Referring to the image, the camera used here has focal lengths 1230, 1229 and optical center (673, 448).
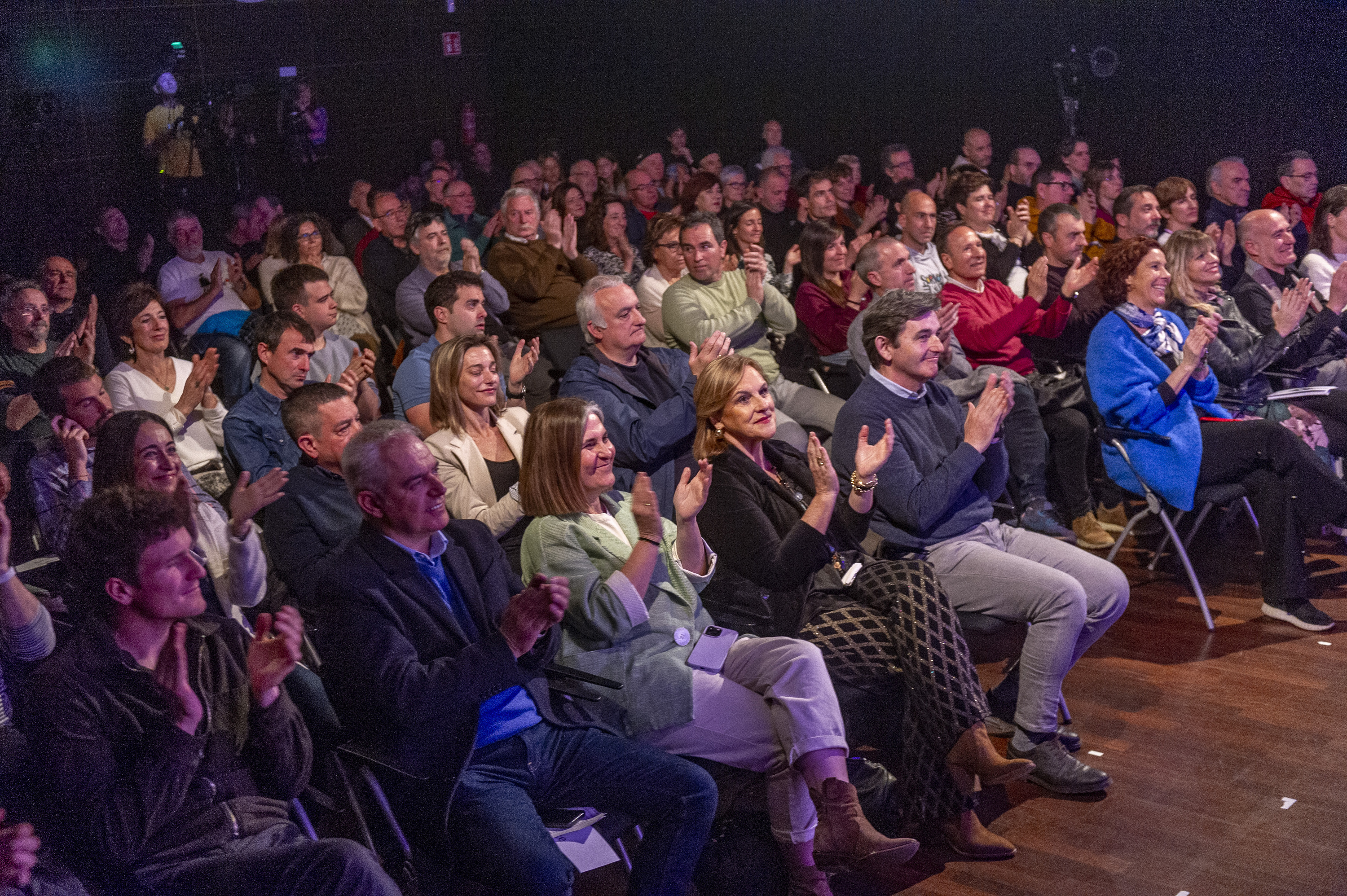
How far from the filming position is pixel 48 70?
5676 millimetres

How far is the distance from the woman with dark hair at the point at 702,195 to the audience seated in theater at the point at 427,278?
201cm

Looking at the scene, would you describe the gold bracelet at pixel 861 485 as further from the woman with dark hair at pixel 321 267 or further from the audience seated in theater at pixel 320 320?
the woman with dark hair at pixel 321 267

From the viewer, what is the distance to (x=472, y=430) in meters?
3.58

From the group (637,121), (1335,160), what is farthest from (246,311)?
(1335,160)

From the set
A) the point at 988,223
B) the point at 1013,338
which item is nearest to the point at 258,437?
the point at 1013,338

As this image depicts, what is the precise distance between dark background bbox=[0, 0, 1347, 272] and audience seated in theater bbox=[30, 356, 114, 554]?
244 centimetres

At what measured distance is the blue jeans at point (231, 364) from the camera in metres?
4.40

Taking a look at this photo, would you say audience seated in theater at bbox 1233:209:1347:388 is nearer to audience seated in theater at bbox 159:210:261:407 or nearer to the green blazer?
the green blazer

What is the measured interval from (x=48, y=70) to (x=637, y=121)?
15.0ft

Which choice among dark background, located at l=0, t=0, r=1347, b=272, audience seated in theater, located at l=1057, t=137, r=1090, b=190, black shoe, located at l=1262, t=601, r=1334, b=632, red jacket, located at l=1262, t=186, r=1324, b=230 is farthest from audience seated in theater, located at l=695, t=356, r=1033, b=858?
audience seated in theater, located at l=1057, t=137, r=1090, b=190

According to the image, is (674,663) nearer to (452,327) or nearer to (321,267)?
(452,327)

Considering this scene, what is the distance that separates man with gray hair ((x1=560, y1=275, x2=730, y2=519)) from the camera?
3.58 meters

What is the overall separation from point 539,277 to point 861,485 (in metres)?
2.38

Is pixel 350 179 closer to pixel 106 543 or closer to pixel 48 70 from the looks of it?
pixel 48 70
